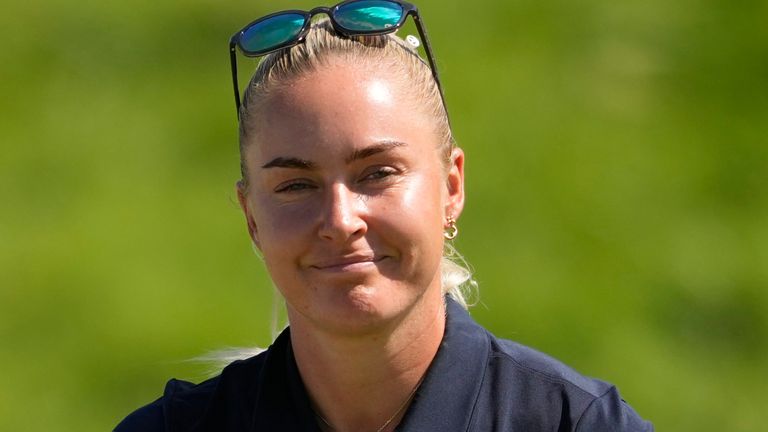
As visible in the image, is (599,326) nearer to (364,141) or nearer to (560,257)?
(560,257)

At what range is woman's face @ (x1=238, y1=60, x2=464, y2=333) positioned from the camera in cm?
211

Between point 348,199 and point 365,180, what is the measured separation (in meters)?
0.04

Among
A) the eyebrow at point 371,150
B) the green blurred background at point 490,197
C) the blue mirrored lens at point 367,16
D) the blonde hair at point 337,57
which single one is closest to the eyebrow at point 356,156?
the eyebrow at point 371,150

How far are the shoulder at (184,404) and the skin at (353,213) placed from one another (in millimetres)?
217

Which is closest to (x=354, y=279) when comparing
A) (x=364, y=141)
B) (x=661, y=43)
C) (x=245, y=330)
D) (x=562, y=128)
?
(x=364, y=141)

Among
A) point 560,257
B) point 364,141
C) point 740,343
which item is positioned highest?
point 364,141

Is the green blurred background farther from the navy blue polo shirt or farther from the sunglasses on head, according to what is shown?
the sunglasses on head

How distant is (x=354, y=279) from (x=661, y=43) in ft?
12.5

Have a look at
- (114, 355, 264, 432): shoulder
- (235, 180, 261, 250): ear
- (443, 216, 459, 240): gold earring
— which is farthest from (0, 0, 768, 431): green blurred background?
(443, 216, 459, 240): gold earring

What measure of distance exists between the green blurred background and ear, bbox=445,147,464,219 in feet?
7.20

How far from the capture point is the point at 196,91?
5637 millimetres

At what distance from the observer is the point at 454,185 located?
2.37 m

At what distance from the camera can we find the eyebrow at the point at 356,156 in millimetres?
2109

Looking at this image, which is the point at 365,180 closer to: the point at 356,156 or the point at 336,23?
the point at 356,156
